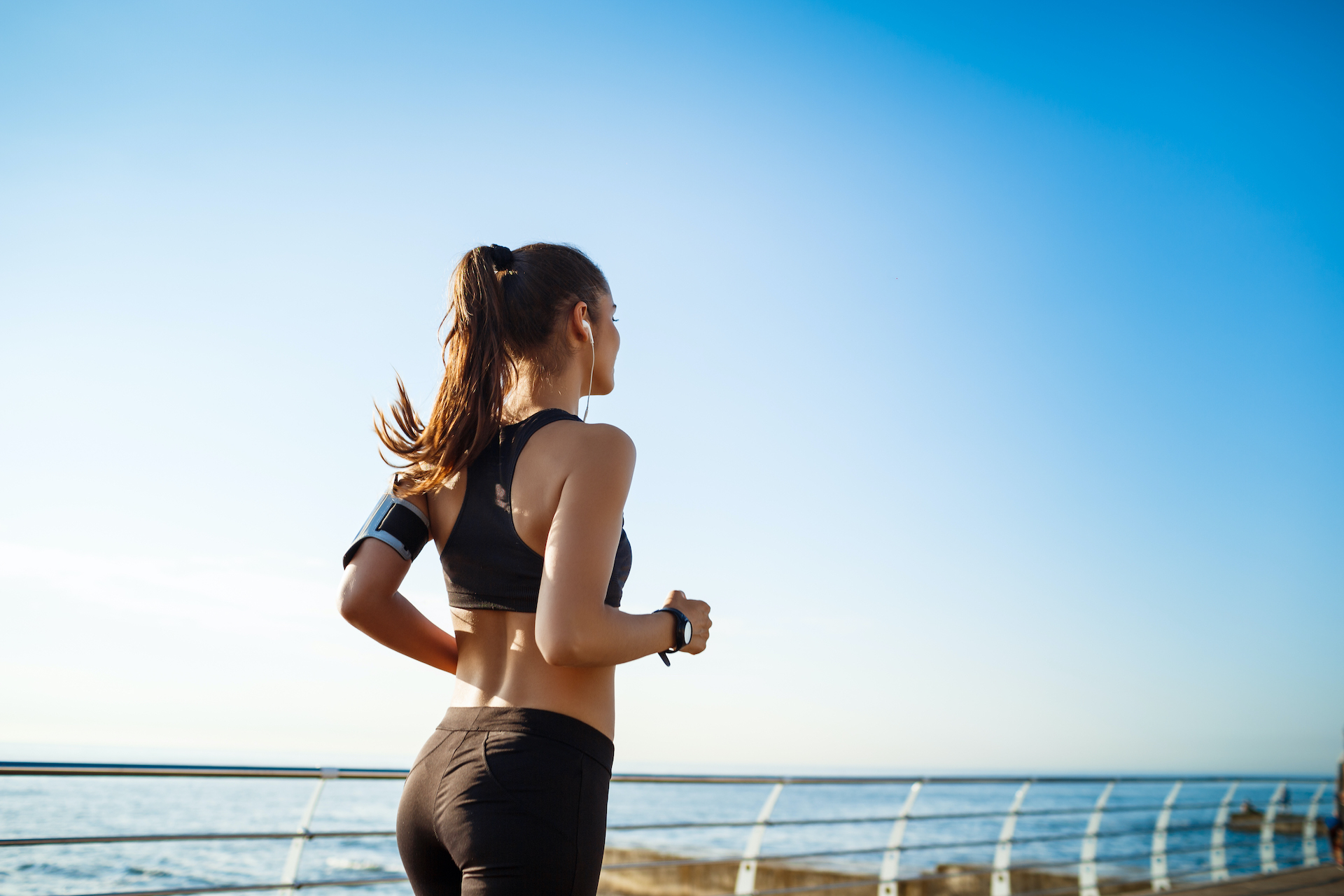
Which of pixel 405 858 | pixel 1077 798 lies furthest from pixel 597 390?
pixel 1077 798

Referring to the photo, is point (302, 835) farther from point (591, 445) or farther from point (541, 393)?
point (591, 445)

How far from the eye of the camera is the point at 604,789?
95 cm

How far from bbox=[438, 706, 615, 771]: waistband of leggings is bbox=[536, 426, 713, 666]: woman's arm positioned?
2.3 inches

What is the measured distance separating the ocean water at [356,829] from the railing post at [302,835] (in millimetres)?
34

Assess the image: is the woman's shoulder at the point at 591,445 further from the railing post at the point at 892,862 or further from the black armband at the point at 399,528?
the railing post at the point at 892,862

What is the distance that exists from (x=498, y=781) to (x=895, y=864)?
3.69 meters

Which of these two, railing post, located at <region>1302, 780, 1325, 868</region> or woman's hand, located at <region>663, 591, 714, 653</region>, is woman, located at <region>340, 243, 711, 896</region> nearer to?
woman's hand, located at <region>663, 591, 714, 653</region>

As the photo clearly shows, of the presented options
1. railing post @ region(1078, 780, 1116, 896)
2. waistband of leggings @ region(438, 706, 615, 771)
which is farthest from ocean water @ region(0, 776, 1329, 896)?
waistband of leggings @ region(438, 706, 615, 771)

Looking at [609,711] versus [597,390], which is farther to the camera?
[597,390]

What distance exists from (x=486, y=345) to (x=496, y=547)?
0.89ft

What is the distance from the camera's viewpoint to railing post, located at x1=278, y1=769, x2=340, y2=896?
239 centimetres

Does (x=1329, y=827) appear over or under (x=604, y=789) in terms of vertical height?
under

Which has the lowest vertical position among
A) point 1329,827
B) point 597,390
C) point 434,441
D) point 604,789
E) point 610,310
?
point 1329,827

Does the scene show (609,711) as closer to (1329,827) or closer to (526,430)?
(526,430)
